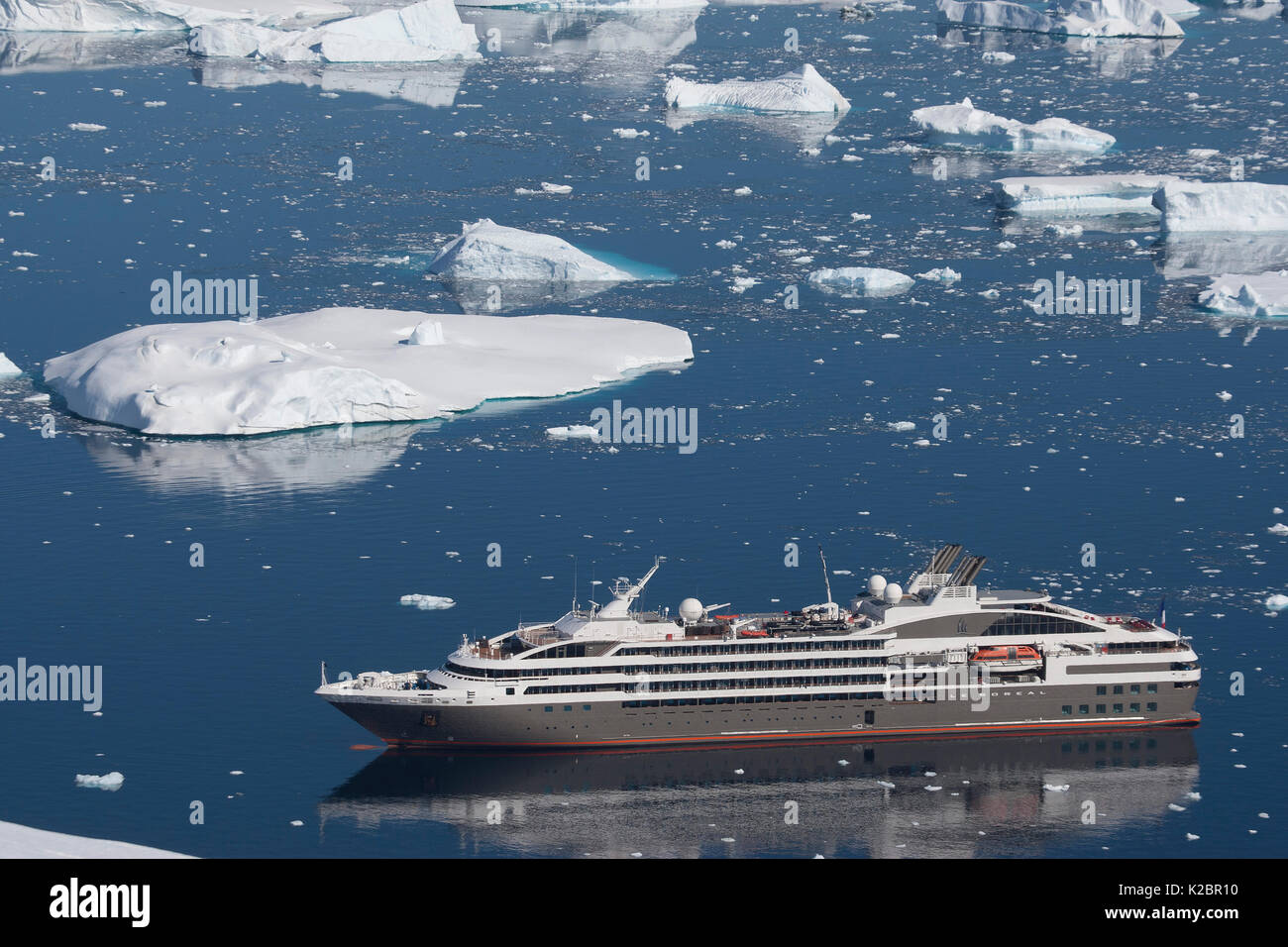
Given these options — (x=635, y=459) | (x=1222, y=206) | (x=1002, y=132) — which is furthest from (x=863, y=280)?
(x=1002, y=132)

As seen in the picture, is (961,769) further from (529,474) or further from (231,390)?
(231,390)

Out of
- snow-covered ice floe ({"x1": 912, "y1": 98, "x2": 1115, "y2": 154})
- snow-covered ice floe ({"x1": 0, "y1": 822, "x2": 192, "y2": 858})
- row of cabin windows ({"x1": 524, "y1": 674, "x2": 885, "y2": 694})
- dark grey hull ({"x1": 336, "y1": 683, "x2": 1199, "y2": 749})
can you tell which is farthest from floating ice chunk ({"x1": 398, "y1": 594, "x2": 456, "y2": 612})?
snow-covered ice floe ({"x1": 912, "y1": 98, "x2": 1115, "y2": 154})

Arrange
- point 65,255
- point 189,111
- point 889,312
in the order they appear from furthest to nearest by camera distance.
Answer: point 189,111 → point 65,255 → point 889,312

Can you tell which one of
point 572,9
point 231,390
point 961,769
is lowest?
point 961,769

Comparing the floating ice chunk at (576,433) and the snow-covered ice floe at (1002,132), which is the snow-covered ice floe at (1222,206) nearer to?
the snow-covered ice floe at (1002,132)

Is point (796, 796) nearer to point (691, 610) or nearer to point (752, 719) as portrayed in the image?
point (752, 719)

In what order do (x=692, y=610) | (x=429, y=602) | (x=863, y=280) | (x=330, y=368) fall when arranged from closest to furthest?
(x=692, y=610), (x=429, y=602), (x=330, y=368), (x=863, y=280)
